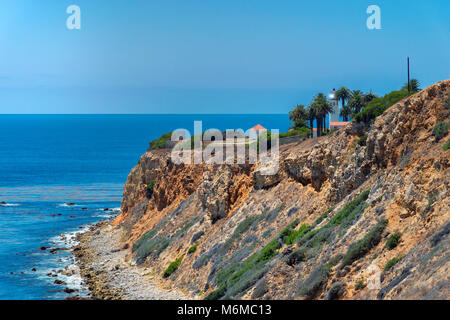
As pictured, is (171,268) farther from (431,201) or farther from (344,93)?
(344,93)

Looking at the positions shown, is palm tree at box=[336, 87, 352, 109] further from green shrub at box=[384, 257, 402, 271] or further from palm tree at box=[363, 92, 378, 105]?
green shrub at box=[384, 257, 402, 271]

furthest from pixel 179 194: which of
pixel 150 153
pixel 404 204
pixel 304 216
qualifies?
pixel 404 204

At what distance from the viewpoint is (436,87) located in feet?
113

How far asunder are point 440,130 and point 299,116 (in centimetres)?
4481

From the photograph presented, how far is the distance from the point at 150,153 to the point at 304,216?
40.1 metres

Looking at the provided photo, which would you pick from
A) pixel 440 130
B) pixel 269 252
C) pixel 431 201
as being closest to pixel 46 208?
pixel 269 252

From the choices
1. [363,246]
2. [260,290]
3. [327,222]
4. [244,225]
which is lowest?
[260,290]

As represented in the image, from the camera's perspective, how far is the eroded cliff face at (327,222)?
2549 centimetres

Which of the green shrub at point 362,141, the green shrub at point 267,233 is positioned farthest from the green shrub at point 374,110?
the green shrub at point 267,233

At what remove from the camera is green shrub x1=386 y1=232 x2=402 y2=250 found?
26328mm

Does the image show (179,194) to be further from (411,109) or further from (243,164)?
(411,109)

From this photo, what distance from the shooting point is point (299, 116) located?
250ft

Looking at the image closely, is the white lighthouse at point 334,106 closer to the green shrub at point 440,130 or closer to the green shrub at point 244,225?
the green shrub at point 244,225

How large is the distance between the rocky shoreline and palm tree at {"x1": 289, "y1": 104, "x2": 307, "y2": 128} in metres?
26.7
